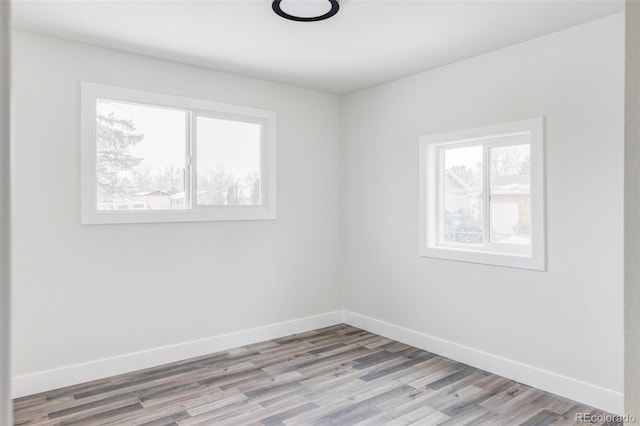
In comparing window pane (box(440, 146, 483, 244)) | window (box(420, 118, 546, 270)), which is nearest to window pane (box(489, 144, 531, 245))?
window (box(420, 118, 546, 270))

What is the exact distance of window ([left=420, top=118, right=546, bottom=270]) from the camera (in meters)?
3.06

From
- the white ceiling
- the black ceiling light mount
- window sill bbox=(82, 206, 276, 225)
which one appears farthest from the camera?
window sill bbox=(82, 206, 276, 225)

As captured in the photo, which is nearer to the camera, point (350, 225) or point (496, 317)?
point (496, 317)

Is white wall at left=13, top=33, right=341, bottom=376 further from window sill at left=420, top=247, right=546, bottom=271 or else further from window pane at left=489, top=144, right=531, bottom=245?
window pane at left=489, top=144, right=531, bottom=245

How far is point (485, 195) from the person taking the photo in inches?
137

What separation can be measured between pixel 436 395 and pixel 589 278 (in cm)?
130

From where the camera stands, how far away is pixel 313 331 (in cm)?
446

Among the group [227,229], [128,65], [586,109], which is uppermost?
[128,65]

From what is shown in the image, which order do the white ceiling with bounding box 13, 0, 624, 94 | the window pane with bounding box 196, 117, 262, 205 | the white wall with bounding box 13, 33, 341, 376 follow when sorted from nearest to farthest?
the white ceiling with bounding box 13, 0, 624, 94, the white wall with bounding box 13, 33, 341, 376, the window pane with bounding box 196, 117, 262, 205

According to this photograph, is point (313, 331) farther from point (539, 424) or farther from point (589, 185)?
point (589, 185)

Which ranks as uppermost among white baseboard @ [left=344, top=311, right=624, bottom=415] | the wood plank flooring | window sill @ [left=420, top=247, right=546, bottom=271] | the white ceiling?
the white ceiling
